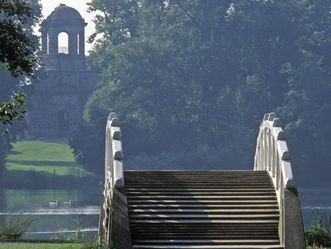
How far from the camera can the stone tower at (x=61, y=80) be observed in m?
121

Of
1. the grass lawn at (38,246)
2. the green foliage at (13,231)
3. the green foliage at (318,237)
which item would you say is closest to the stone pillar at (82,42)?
the green foliage at (13,231)

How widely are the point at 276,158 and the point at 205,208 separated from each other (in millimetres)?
1984

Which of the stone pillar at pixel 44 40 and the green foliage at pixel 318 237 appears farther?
the stone pillar at pixel 44 40

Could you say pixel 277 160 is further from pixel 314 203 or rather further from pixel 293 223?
pixel 314 203

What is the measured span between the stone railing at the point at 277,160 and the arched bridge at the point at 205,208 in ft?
0.06

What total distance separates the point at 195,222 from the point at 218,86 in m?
82.6

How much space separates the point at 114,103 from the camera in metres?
109

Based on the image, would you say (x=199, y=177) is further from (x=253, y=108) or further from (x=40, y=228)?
(x=253, y=108)

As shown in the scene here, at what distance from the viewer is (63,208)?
76938mm

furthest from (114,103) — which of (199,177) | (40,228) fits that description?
(199,177)

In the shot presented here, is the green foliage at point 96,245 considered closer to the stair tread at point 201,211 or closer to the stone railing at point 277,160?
the stair tread at point 201,211

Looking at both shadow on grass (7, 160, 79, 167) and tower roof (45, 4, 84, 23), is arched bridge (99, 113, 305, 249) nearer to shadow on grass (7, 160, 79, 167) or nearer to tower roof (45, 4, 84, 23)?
shadow on grass (7, 160, 79, 167)

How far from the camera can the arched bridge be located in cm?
2644

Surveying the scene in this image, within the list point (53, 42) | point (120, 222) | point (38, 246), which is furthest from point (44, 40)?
point (120, 222)
